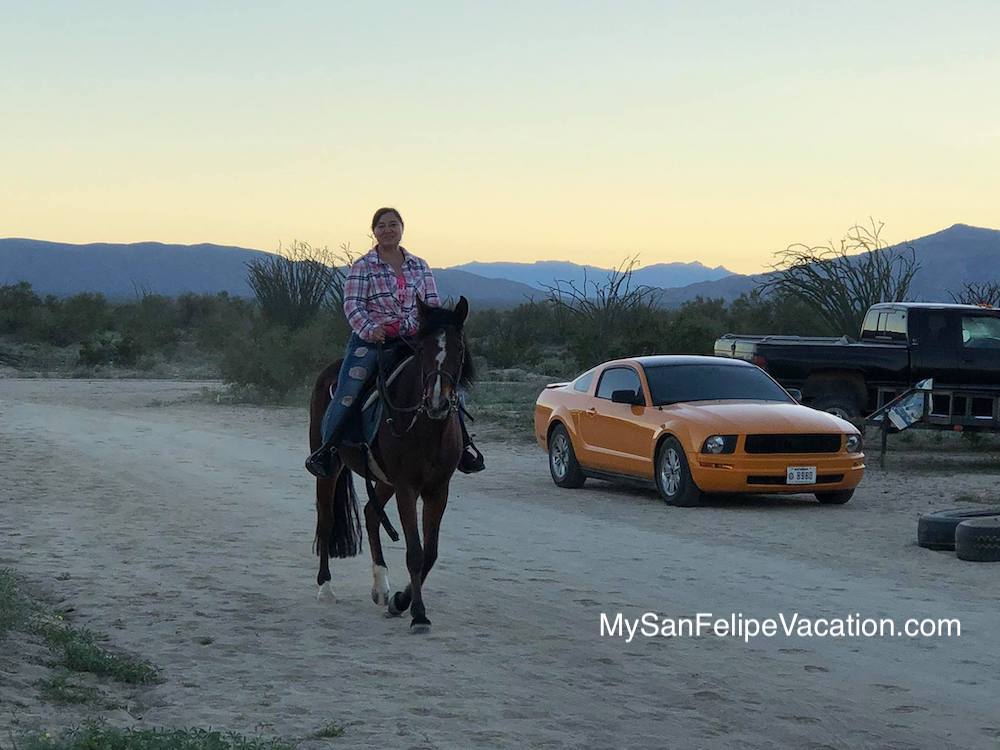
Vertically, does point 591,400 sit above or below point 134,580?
above

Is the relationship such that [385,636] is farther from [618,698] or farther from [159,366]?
[159,366]

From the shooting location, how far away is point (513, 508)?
619 inches

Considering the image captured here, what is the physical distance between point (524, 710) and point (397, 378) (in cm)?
311

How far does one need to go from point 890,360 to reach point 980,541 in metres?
10.4

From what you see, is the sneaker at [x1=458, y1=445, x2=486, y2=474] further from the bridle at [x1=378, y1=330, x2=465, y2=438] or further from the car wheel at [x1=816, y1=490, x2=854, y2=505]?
the car wheel at [x1=816, y1=490, x2=854, y2=505]

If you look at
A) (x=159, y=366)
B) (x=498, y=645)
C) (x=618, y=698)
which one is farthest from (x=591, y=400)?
(x=159, y=366)

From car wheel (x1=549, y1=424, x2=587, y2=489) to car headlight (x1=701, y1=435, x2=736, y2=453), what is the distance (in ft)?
8.65

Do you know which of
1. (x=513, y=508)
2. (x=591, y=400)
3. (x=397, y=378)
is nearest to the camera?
(x=397, y=378)

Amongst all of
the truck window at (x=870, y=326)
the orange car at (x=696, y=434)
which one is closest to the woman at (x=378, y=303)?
the orange car at (x=696, y=434)

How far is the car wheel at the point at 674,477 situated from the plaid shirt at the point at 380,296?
647 centimetres

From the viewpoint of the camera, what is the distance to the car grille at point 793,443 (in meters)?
15.5

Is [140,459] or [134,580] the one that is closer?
[134,580]

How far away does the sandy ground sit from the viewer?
6.78m

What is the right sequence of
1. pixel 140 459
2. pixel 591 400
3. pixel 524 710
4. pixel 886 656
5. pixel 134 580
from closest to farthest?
pixel 524 710, pixel 886 656, pixel 134 580, pixel 591 400, pixel 140 459
